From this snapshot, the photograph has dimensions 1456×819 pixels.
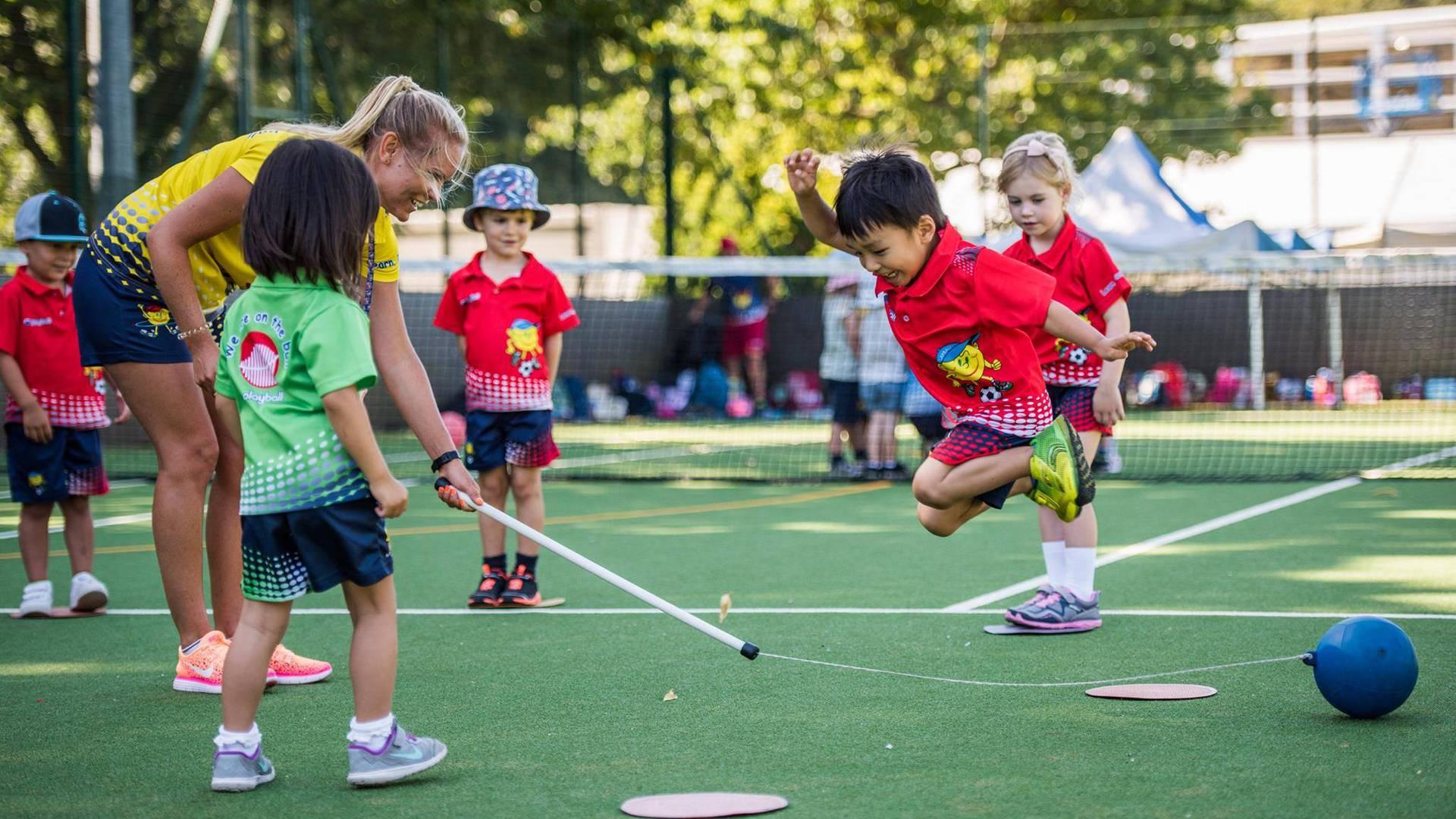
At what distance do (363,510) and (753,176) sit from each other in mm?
24197

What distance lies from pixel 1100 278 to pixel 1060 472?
1.09 meters

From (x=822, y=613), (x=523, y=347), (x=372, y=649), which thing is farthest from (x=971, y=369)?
(x=523, y=347)

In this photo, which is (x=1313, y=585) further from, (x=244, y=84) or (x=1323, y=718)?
(x=244, y=84)

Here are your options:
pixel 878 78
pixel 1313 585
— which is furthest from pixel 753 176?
pixel 1313 585

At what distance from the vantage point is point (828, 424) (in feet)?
58.6

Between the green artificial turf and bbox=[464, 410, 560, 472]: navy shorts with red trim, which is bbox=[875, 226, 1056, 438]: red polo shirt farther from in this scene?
bbox=[464, 410, 560, 472]: navy shorts with red trim

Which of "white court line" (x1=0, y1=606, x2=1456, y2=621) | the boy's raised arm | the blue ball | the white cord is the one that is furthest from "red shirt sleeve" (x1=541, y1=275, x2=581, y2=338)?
the blue ball

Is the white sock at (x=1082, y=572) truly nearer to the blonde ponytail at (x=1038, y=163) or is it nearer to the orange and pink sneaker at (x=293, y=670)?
the blonde ponytail at (x=1038, y=163)

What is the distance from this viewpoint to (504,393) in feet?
20.8

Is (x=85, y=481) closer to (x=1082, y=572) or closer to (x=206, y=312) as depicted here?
(x=206, y=312)

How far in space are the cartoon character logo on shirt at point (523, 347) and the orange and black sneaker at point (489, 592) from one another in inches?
33.6

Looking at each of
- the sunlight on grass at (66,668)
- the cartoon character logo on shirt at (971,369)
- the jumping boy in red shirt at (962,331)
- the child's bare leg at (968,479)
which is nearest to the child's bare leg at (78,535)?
the sunlight on grass at (66,668)

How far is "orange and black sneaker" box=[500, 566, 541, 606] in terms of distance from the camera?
19.9 feet

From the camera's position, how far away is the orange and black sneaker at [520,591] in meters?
6.05
